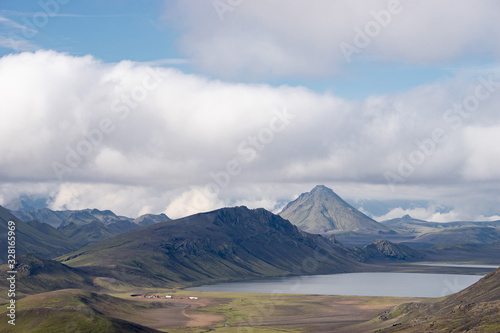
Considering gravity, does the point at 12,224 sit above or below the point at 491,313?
above

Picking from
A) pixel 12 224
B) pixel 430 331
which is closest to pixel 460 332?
pixel 430 331

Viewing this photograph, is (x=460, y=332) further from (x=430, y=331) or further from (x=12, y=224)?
(x=12, y=224)

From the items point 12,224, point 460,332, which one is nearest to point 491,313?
point 460,332

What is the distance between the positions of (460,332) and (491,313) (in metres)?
18.0

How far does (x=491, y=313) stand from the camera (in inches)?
7849

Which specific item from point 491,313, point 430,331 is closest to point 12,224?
point 430,331

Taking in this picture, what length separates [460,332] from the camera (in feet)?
623

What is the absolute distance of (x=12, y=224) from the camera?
192 metres

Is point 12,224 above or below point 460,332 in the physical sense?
above

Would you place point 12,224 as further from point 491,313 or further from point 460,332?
point 491,313

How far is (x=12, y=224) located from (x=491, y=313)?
171 metres

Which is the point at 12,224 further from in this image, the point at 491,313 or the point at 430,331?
the point at 491,313

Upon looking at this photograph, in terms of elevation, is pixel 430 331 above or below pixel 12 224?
below
